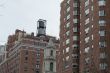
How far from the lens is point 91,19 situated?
110 meters

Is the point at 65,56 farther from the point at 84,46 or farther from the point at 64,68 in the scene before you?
the point at 84,46

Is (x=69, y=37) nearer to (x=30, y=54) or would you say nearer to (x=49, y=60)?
(x=49, y=60)

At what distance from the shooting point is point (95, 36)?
107250mm

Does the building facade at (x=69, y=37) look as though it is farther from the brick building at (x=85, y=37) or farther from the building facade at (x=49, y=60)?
the building facade at (x=49, y=60)

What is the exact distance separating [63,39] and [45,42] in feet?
158

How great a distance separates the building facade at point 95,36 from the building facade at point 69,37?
183 inches

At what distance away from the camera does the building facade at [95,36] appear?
103812 mm

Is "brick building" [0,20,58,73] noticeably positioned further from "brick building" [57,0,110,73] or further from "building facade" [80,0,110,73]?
"building facade" [80,0,110,73]

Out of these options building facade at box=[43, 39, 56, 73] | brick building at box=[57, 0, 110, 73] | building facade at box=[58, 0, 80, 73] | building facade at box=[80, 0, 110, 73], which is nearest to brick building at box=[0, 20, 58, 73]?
building facade at box=[43, 39, 56, 73]

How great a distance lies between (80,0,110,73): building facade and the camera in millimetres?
103812

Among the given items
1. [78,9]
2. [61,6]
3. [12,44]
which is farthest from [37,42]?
[78,9]

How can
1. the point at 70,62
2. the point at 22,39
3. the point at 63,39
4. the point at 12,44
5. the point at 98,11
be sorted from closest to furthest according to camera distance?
the point at 98,11
the point at 70,62
the point at 63,39
the point at 22,39
the point at 12,44

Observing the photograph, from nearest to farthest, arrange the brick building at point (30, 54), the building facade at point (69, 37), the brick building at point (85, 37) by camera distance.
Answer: the brick building at point (85, 37)
the building facade at point (69, 37)
the brick building at point (30, 54)

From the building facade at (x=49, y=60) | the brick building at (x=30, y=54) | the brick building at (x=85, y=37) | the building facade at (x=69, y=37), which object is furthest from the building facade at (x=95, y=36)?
the brick building at (x=30, y=54)
